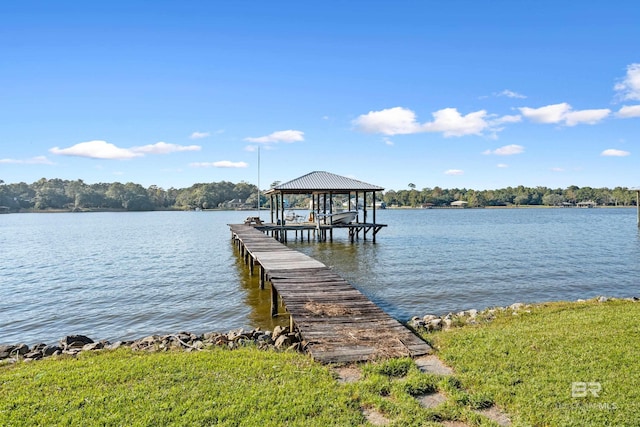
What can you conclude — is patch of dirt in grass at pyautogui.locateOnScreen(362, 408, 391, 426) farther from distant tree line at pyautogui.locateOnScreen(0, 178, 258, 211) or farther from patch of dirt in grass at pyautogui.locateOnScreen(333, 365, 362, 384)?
distant tree line at pyautogui.locateOnScreen(0, 178, 258, 211)

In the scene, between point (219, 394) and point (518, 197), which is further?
point (518, 197)

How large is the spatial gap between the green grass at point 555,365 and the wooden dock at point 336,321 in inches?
27.2

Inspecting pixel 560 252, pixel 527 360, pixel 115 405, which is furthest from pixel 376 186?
pixel 115 405

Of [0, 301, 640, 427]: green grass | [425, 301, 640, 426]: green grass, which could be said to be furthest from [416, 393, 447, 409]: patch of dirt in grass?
[425, 301, 640, 426]: green grass

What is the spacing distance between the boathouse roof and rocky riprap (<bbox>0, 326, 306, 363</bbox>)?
18.0 m

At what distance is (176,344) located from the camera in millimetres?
7379

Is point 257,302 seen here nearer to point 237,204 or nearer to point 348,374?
point 348,374

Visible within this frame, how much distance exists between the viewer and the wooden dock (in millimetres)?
5863

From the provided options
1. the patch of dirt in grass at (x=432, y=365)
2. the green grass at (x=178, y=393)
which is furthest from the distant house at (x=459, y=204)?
the green grass at (x=178, y=393)

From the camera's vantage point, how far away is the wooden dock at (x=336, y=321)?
5863 mm

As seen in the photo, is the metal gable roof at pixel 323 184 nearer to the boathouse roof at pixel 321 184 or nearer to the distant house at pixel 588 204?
the boathouse roof at pixel 321 184

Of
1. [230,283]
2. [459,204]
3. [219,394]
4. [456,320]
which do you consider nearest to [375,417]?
[219,394]

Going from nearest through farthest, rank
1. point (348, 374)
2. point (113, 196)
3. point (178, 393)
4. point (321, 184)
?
point (178, 393) → point (348, 374) → point (321, 184) → point (113, 196)

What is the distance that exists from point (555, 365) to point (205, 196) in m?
136
